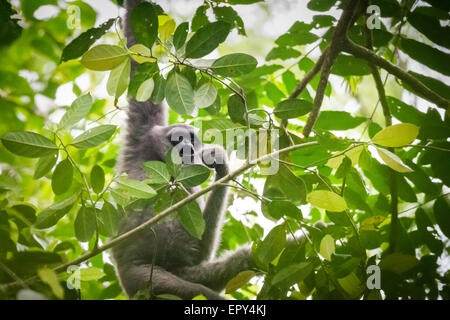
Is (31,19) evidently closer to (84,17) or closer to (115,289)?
(84,17)

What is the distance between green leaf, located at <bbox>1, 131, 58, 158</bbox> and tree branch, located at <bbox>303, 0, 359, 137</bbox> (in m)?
1.74

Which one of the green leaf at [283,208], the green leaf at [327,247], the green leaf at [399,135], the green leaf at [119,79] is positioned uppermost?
the green leaf at [119,79]

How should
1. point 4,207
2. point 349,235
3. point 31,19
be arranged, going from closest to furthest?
point 4,207, point 349,235, point 31,19

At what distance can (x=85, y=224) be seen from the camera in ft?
7.24

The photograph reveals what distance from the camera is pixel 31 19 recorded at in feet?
10.7

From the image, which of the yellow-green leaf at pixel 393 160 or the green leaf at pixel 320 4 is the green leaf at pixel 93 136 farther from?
the green leaf at pixel 320 4

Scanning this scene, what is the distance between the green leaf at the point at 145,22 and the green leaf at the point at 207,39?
0.68 feet

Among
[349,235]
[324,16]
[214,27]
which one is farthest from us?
[324,16]

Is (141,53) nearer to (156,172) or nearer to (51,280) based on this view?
(156,172)

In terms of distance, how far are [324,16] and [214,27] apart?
1246mm

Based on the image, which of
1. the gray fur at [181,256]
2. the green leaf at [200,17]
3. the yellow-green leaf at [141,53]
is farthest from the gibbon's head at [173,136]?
the yellow-green leaf at [141,53]

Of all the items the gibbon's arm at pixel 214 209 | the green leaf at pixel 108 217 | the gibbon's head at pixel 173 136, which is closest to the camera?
the green leaf at pixel 108 217

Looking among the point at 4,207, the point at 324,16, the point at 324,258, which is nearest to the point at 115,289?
the point at 4,207

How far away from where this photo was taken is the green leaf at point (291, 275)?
204cm
